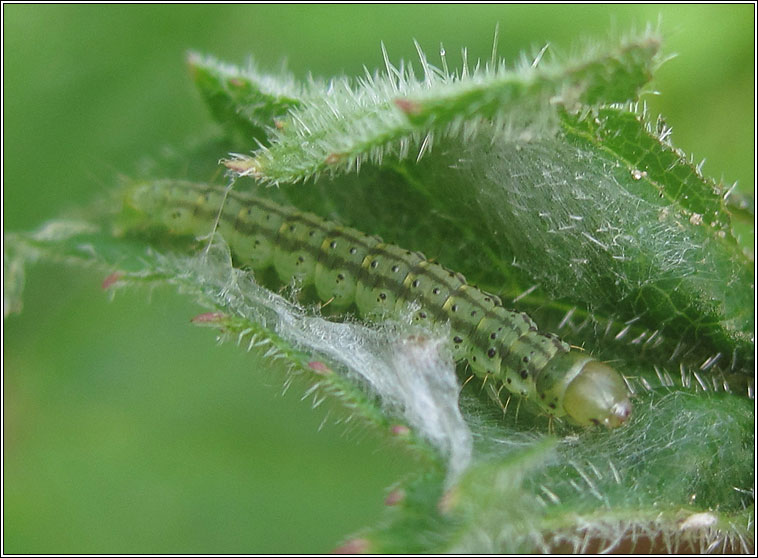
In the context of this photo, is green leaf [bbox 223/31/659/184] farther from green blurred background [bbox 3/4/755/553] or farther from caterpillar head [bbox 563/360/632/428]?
green blurred background [bbox 3/4/755/553]

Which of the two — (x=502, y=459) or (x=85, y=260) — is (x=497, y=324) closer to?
(x=502, y=459)

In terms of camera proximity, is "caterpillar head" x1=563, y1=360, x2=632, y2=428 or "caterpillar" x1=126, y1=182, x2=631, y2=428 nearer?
Result: "caterpillar head" x1=563, y1=360, x2=632, y2=428

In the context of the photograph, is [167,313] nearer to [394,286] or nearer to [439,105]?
[394,286]

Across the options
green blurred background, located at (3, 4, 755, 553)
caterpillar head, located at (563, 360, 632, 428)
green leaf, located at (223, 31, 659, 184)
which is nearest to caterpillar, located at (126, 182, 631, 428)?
caterpillar head, located at (563, 360, 632, 428)

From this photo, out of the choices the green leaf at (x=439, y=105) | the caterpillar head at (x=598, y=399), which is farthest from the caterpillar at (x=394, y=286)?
the green leaf at (x=439, y=105)

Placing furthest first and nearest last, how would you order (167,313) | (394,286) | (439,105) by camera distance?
(167,313) → (394,286) → (439,105)

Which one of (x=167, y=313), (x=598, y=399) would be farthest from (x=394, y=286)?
(x=167, y=313)

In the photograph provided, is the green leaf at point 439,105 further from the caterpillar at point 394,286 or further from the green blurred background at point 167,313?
the green blurred background at point 167,313
